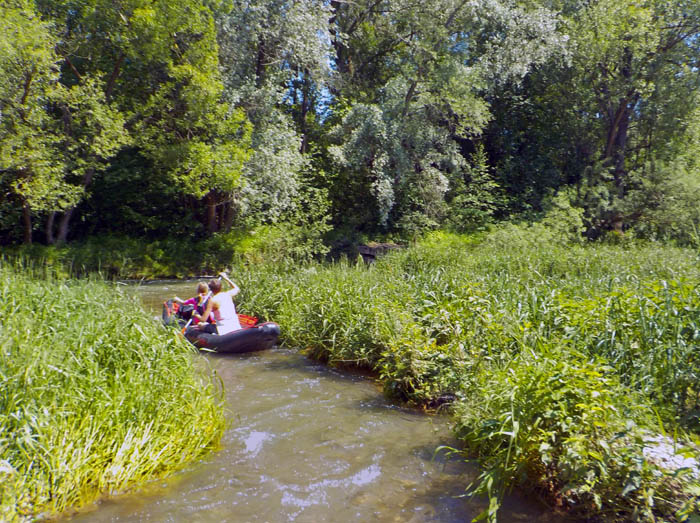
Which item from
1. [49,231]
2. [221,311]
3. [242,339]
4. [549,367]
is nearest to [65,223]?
[49,231]

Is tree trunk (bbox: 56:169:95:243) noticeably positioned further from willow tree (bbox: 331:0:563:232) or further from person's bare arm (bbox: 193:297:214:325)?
person's bare arm (bbox: 193:297:214:325)

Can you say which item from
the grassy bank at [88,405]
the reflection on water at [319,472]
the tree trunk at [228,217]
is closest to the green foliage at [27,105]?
the tree trunk at [228,217]

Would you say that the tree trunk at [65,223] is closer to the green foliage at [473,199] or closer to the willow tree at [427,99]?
the willow tree at [427,99]

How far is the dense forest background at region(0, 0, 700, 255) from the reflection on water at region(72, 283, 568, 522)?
11214mm

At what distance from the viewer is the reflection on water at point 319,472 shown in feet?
12.9

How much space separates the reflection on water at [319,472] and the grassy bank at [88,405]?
9.3 inches

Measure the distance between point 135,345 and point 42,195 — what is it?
11.3 m

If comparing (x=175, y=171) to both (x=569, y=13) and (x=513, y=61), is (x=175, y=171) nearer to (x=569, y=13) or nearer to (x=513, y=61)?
(x=513, y=61)

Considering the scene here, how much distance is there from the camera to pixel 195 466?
4.56 m

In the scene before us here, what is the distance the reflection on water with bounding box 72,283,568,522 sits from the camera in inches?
155

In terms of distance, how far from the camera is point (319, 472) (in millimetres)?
4613

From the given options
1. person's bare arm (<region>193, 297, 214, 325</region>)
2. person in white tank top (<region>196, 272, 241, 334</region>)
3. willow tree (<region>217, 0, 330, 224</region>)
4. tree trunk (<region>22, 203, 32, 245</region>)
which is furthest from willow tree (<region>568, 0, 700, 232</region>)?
tree trunk (<region>22, 203, 32, 245</region>)

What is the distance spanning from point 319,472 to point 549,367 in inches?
80.6

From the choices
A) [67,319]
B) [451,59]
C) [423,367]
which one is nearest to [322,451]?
[423,367]
